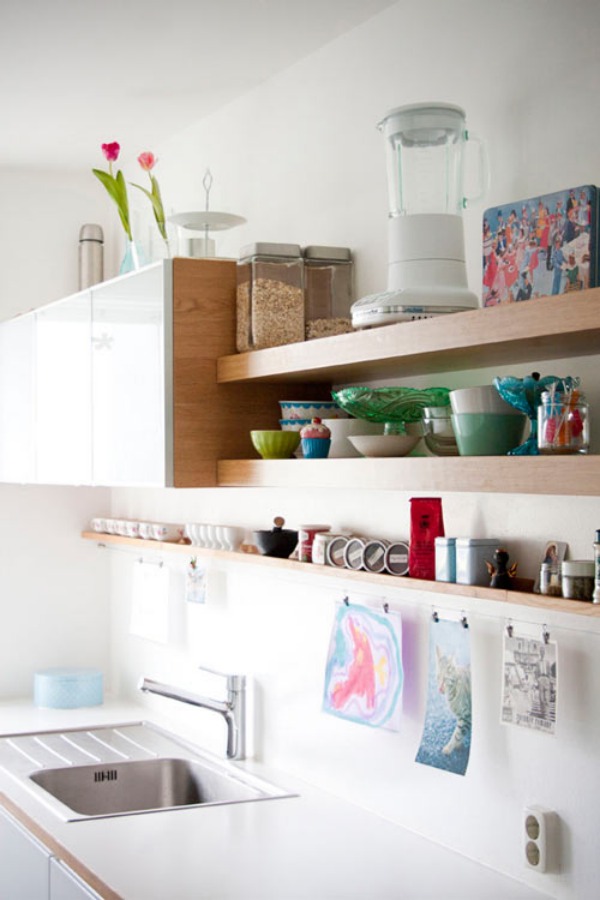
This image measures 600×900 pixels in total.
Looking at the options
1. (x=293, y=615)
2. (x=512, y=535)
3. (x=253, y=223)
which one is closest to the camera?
(x=512, y=535)

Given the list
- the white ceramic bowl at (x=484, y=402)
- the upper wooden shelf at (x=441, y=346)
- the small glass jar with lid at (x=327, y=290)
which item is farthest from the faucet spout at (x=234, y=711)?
the white ceramic bowl at (x=484, y=402)

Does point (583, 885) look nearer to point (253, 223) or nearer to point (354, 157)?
point (354, 157)

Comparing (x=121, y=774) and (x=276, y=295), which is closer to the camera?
(x=276, y=295)

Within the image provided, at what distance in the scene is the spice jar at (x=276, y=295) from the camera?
108 inches

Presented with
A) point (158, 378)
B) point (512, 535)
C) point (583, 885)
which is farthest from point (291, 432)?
point (583, 885)

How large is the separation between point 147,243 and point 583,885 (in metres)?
2.01

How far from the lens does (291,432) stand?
2707 millimetres

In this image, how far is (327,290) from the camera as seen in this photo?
9.23ft

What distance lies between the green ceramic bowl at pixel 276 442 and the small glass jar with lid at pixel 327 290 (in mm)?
244

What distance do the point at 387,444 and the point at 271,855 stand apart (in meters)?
0.88

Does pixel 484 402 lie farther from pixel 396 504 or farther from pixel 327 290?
pixel 327 290

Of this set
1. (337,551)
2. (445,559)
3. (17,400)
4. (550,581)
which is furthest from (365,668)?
(17,400)

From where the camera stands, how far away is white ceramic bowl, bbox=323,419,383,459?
2.57 meters

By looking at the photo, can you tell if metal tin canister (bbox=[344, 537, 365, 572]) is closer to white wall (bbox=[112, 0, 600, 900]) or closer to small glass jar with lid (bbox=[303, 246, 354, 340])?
white wall (bbox=[112, 0, 600, 900])
